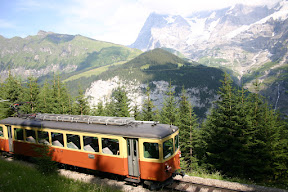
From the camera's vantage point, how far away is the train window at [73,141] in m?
14.0

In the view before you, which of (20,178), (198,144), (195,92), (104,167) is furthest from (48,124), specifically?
(195,92)

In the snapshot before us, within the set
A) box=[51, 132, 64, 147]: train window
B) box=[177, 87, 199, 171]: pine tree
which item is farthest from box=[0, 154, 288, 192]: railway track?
box=[177, 87, 199, 171]: pine tree

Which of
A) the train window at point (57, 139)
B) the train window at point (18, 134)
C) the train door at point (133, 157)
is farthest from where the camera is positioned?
the train window at point (18, 134)

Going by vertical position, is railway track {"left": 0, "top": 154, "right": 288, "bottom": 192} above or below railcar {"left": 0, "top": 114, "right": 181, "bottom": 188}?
below

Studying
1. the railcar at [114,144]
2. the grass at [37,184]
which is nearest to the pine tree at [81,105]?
the railcar at [114,144]

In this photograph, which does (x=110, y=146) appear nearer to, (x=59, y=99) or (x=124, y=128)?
(x=124, y=128)

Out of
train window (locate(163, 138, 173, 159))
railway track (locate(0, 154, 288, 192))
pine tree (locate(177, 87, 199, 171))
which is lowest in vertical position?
pine tree (locate(177, 87, 199, 171))

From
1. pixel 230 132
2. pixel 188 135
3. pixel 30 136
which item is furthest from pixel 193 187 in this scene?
pixel 188 135

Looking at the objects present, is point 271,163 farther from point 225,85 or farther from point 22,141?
point 22,141

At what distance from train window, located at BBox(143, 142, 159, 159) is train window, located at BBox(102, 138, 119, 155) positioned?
6.05 feet

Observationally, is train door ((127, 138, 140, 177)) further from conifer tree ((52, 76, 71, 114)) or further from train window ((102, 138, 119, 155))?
conifer tree ((52, 76, 71, 114))

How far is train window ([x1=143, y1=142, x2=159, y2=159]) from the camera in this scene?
11.3 m

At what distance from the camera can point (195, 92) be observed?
615 feet

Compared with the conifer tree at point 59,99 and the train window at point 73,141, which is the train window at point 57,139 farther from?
the conifer tree at point 59,99
